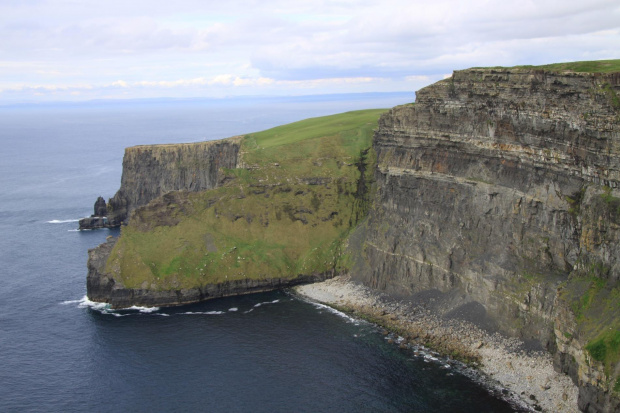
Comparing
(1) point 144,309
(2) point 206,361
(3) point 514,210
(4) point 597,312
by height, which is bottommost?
(2) point 206,361

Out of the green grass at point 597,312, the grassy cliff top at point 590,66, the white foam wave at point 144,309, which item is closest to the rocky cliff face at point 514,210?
the green grass at point 597,312

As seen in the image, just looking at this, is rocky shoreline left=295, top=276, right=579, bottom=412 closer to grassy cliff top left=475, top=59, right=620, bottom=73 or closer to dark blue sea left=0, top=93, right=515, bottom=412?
dark blue sea left=0, top=93, right=515, bottom=412

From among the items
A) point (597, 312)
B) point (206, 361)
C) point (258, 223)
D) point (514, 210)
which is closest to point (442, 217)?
point (514, 210)

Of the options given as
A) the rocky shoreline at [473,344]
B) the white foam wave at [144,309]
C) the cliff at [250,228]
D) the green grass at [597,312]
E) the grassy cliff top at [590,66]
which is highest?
the grassy cliff top at [590,66]

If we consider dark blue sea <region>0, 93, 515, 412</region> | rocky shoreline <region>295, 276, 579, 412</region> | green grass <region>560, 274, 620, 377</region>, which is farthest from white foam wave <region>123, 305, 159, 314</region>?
green grass <region>560, 274, 620, 377</region>

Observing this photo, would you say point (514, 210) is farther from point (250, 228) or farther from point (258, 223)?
point (250, 228)

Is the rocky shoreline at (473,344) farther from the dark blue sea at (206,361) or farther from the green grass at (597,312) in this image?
the green grass at (597,312)
